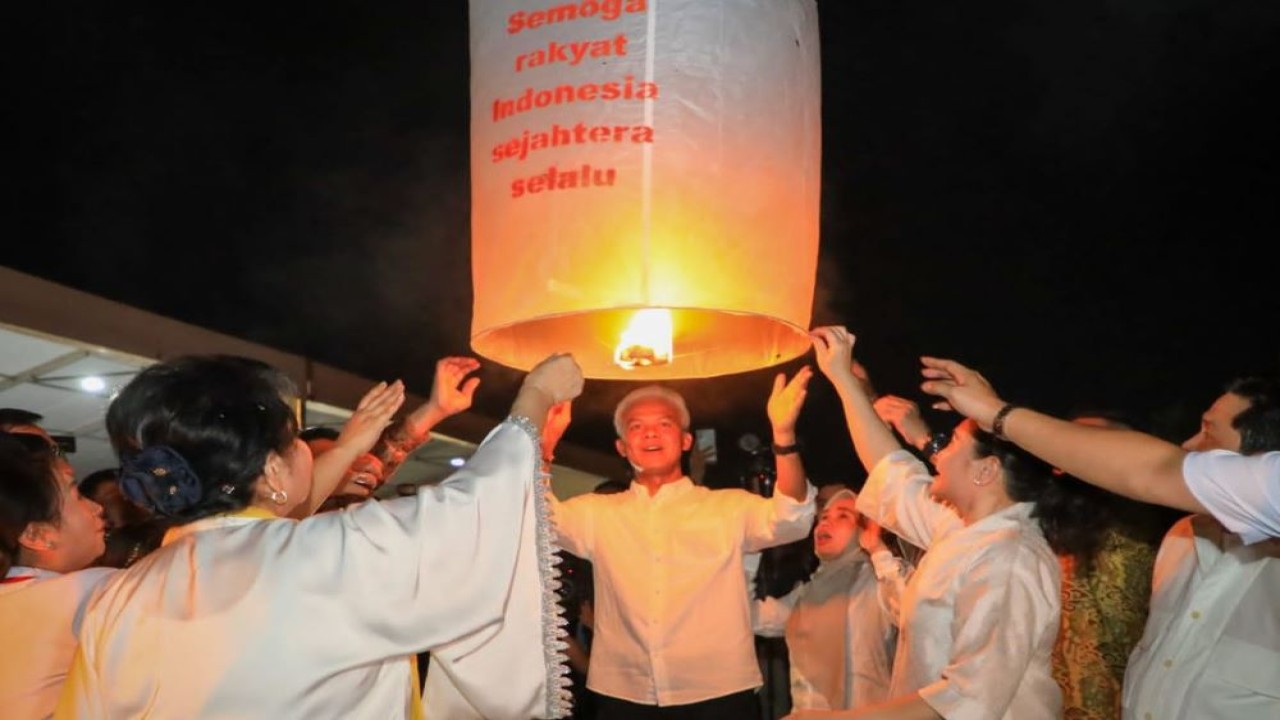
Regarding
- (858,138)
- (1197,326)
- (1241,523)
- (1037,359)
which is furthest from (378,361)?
(1241,523)

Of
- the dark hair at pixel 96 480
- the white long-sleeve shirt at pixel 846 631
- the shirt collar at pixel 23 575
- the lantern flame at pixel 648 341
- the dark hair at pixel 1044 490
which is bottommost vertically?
the white long-sleeve shirt at pixel 846 631

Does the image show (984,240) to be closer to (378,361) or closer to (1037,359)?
(1037,359)

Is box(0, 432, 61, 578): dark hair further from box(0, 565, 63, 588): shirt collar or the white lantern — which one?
the white lantern

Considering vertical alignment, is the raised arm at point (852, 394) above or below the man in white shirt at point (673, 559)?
above

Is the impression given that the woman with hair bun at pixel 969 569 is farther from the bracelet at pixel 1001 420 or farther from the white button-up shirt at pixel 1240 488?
the white button-up shirt at pixel 1240 488

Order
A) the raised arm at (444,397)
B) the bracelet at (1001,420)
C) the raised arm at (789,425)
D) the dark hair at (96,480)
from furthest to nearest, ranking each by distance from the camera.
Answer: the raised arm at (789,425) < the dark hair at (96,480) < the raised arm at (444,397) < the bracelet at (1001,420)

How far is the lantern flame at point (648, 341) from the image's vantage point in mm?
2407

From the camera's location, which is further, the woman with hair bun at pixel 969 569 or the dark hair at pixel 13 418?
the dark hair at pixel 13 418

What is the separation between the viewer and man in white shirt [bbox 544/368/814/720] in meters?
3.53

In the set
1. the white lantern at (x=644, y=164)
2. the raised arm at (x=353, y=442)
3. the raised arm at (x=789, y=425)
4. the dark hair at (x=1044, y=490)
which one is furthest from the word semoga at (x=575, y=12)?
the raised arm at (x=789, y=425)

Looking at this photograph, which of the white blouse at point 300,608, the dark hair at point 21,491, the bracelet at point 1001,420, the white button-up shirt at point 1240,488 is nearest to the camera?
the white blouse at point 300,608

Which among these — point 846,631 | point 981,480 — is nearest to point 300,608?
point 981,480

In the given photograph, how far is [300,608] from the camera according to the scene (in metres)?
1.64

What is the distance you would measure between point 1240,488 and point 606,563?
90.5 inches
